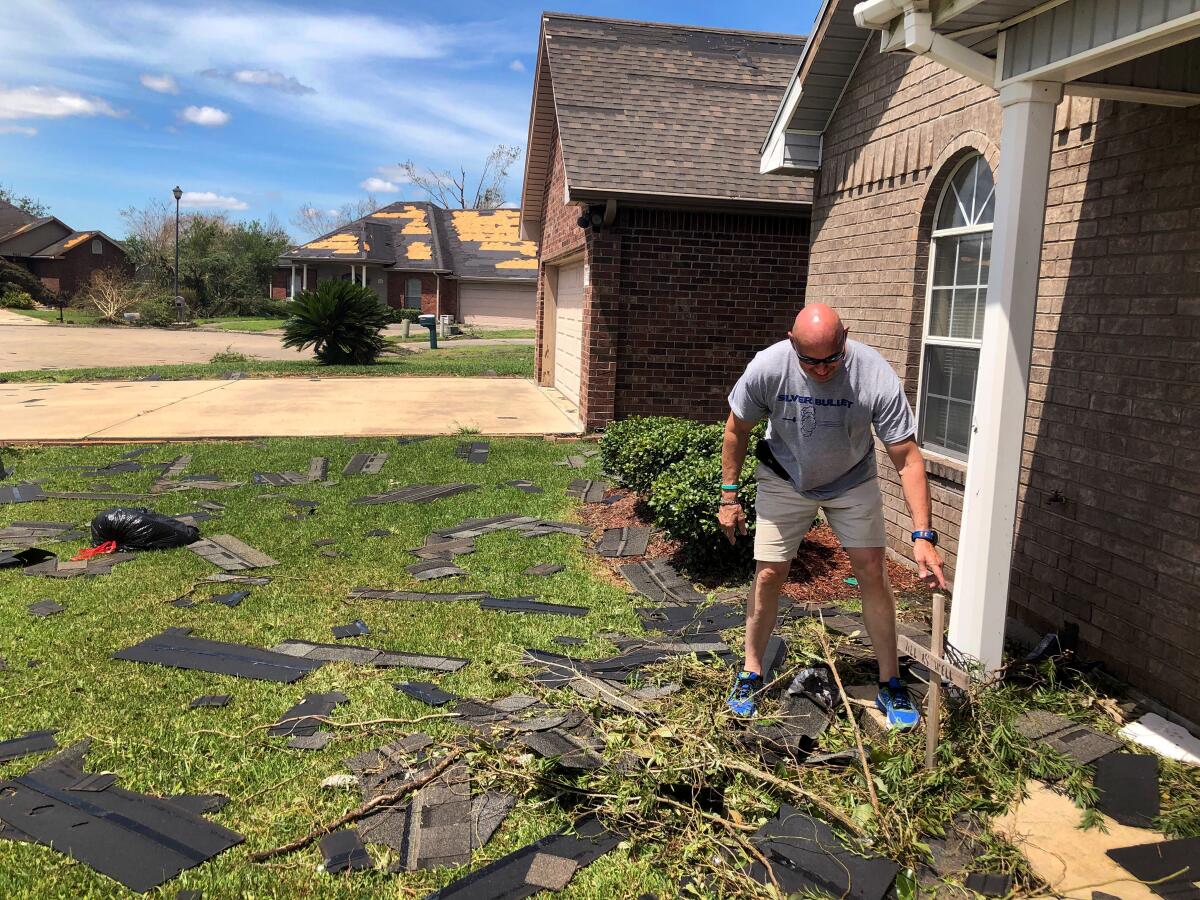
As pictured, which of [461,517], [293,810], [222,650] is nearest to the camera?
[293,810]

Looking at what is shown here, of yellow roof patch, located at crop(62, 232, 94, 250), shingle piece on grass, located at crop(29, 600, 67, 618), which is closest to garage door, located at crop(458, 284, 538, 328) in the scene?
yellow roof patch, located at crop(62, 232, 94, 250)

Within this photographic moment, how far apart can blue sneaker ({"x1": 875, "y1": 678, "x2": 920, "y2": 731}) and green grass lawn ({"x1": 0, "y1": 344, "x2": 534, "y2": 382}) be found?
52.4ft

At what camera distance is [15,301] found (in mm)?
47031

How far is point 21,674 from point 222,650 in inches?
37.7

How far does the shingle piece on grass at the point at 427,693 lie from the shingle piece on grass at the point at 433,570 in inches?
73.6

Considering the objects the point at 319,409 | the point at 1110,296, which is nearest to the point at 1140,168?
the point at 1110,296

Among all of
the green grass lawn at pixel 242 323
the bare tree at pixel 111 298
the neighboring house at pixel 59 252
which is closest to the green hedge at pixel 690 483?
the green grass lawn at pixel 242 323

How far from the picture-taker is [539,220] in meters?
18.0

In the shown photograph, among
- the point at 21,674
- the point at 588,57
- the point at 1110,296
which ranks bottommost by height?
the point at 21,674

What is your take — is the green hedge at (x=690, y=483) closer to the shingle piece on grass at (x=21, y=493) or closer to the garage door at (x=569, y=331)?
the shingle piece on grass at (x=21, y=493)

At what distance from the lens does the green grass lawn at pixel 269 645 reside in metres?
3.29

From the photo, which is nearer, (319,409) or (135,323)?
(319,409)

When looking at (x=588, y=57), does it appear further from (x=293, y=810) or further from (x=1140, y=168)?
(x=293, y=810)

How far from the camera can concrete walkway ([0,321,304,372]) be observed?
23.2 m
